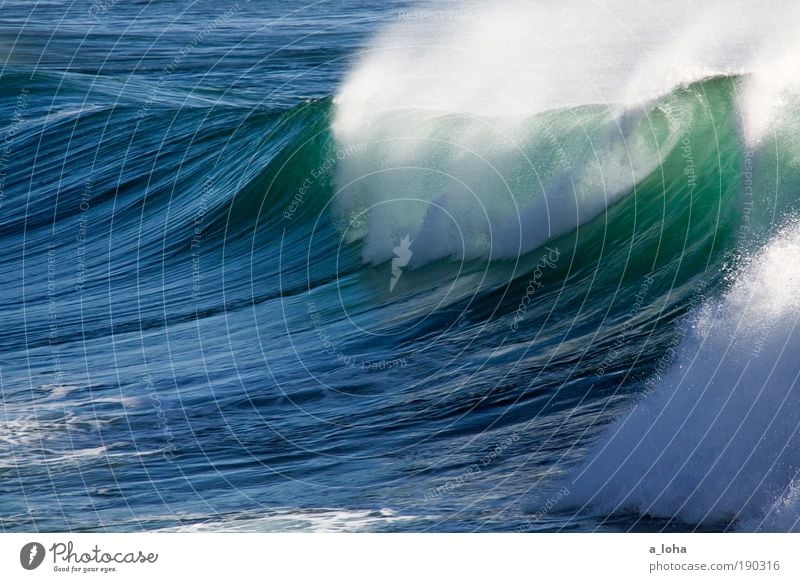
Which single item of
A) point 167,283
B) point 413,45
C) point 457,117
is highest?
Result: point 413,45

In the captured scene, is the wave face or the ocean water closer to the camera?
the wave face

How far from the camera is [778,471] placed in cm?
696

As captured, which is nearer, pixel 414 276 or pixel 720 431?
pixel 720 431

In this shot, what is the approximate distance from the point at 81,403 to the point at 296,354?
187cm

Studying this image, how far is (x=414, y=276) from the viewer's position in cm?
1037

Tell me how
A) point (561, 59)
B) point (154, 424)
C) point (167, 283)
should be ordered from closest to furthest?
point (154, 424) < point (167, 283) < point (561, 59)

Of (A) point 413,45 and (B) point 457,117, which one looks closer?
(B) point 457,117

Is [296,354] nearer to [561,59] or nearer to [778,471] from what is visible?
[778,471]

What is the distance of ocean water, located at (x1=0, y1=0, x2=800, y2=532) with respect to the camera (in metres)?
7.32

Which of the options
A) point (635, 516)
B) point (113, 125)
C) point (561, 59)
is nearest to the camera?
point (635, 516)

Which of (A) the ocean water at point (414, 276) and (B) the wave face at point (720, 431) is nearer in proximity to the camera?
(B) the wave face at point (720, 431)

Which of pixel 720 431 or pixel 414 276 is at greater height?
pixel 414 276

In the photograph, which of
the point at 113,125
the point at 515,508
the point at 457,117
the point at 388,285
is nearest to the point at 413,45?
the point at 457,117

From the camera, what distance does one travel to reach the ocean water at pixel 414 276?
7.32 meters
